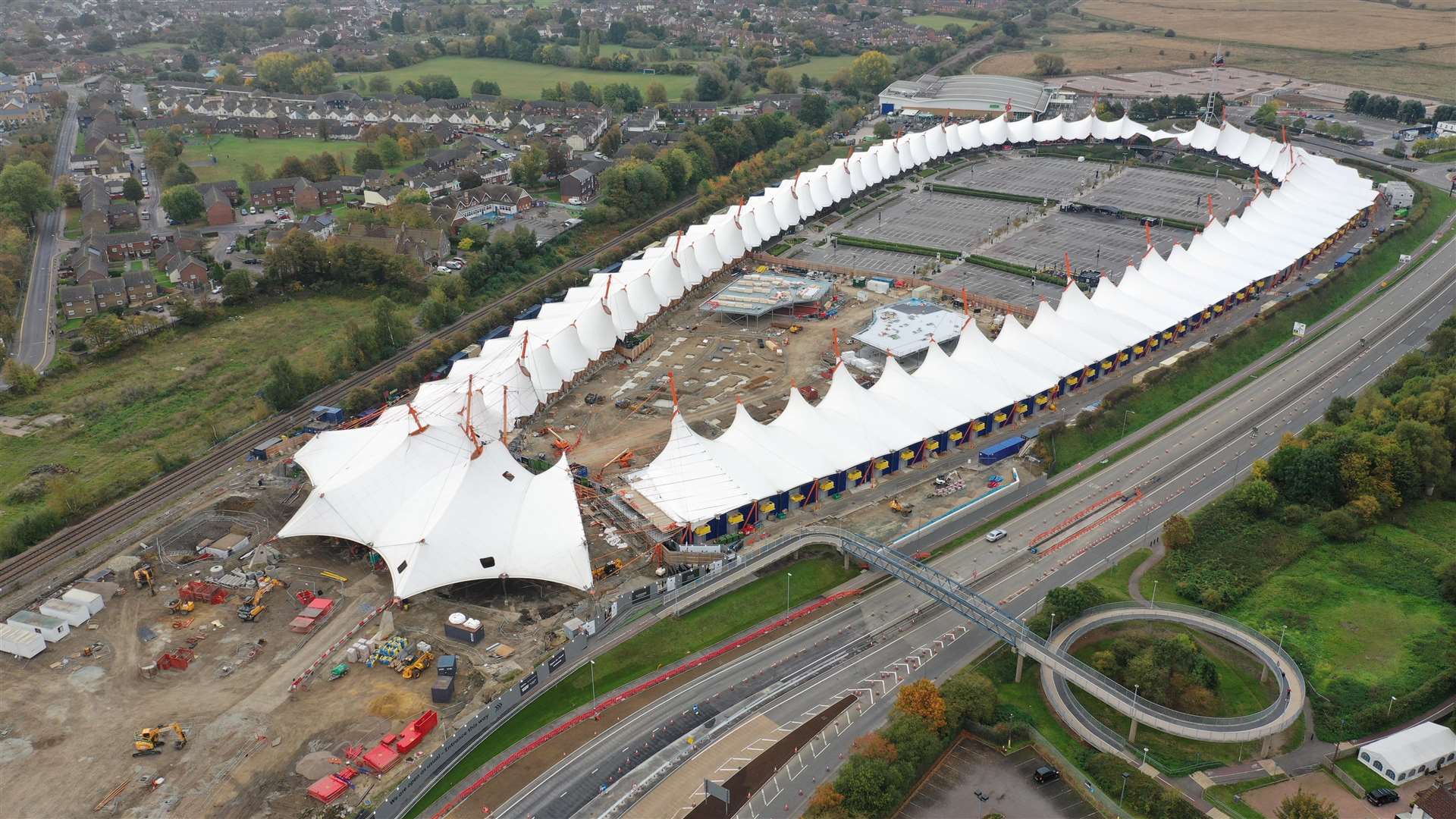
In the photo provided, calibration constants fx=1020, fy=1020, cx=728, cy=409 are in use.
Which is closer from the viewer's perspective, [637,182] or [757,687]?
[757,687]

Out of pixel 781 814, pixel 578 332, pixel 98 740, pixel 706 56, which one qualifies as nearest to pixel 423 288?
pixel 578 332

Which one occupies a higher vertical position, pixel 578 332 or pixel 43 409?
pixel 578 332

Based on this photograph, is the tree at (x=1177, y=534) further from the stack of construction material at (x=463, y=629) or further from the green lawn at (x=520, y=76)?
the green lawn at (x=520, y=76)

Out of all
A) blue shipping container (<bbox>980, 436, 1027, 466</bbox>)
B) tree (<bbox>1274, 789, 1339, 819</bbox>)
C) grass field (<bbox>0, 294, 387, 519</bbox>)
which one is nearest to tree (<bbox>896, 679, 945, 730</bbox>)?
tree (<bbox>1274, 789, 1339, 819</bbox>)

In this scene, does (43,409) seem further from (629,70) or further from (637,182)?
(629,70)

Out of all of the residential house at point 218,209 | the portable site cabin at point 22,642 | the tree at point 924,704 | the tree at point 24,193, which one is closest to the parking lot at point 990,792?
the tree at point 924,704
